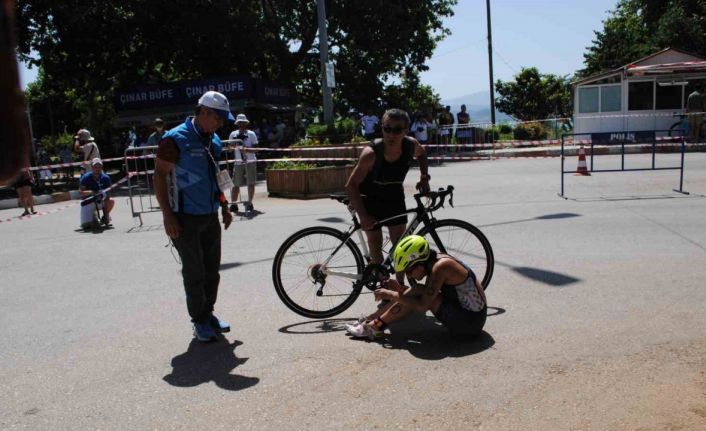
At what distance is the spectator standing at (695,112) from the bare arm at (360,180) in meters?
20.6

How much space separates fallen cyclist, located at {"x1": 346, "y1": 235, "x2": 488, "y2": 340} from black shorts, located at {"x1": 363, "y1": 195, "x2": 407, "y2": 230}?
2.79 ft

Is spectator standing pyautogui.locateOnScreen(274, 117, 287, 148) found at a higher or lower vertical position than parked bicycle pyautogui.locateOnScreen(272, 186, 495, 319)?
higher

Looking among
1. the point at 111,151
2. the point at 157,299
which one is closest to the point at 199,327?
the point at 157,299

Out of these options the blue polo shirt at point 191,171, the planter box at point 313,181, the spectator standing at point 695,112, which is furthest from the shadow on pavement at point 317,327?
the spectator standing at point 695,112

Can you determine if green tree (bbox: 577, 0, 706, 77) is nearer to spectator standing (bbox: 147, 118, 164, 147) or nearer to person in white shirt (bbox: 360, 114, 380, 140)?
person in white shirt (bbox: 360, 114, 380, 140)

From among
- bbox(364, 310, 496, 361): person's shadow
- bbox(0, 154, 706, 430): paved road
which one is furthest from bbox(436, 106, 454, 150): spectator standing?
bbox(364, 310, 496, 361): person's shadow

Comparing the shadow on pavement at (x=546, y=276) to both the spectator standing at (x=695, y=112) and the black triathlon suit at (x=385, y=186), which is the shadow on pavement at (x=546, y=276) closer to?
the black triathlon suit at (x=385, y=186)

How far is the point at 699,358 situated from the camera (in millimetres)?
4324

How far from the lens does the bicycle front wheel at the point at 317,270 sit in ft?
18.4

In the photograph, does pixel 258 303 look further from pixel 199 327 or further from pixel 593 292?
pixel 593 292

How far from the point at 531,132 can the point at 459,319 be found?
26.4 m

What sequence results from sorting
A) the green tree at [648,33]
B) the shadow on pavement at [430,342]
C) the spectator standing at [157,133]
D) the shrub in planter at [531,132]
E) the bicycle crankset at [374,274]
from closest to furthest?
1. the shadow on pavement at [430,342]
2. the bicycle crankset at [374,274]
3. the spectator standing at [157,133]
4. the shrub in planter at [531,132]
5. the green tree at [648,33]

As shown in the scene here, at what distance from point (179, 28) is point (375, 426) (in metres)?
24.3

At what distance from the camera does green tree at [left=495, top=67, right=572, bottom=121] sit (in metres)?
45.9
